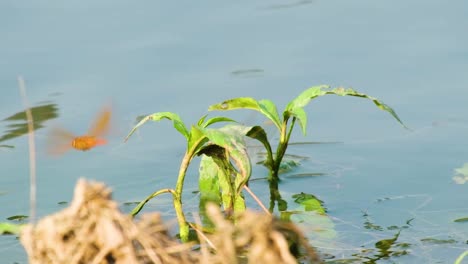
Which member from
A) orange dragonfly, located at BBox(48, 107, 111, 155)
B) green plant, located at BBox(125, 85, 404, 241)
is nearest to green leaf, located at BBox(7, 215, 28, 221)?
green plant, located at BBox(125, 85, 404, 241)

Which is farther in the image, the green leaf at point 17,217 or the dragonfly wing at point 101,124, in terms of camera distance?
the dragonfly wing at point 101,124

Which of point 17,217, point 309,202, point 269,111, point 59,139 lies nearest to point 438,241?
point 309,202

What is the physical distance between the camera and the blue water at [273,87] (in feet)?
10.4

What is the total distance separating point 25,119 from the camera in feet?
12.5

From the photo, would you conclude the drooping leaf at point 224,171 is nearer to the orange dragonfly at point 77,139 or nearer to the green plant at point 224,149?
the green plant at point 224,149

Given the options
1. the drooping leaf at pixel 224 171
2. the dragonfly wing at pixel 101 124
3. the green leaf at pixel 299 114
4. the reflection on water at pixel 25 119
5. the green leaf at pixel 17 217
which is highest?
the green leaf at pixel 299 114

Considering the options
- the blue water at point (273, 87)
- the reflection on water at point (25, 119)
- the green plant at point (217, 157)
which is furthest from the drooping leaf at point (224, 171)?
the reflection on water at point (25, 119)

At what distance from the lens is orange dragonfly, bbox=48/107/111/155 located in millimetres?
3635

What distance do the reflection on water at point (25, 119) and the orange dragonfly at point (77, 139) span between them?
9cm

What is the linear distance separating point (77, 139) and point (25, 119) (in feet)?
0.87

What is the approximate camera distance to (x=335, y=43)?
431 centimetres

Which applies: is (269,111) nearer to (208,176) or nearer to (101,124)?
(208,176)

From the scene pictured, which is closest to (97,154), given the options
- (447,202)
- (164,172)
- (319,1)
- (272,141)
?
(164,172)

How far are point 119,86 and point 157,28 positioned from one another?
54 centimetres
